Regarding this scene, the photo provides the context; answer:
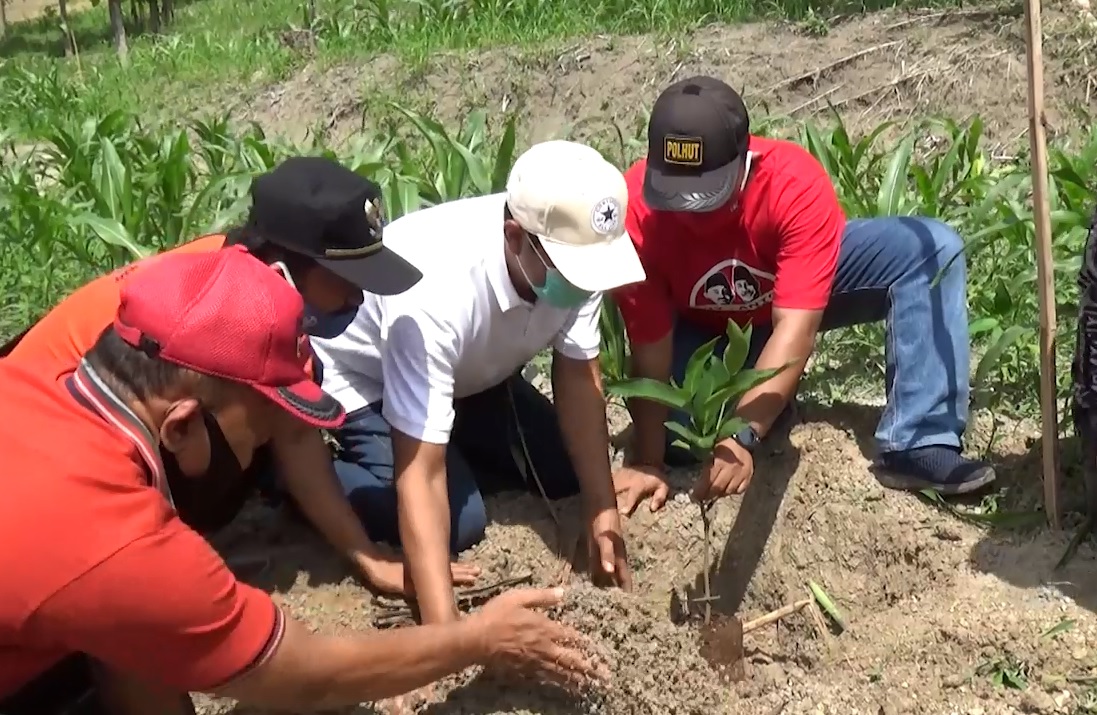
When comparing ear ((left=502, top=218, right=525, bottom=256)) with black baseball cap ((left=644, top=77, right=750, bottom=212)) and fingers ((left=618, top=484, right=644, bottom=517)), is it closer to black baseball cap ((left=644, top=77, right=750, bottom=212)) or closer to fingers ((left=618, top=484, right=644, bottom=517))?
black baseball cap ((left=644, top=77, right=750, bottom=212))

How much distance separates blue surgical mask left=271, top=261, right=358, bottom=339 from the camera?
1954 mm

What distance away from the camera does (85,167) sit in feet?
11.5

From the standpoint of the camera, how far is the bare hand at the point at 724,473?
6.72 ft

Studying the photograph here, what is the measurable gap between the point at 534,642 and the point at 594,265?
620 millimetres

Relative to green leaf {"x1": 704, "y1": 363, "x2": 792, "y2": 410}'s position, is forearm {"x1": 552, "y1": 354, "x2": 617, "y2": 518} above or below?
below

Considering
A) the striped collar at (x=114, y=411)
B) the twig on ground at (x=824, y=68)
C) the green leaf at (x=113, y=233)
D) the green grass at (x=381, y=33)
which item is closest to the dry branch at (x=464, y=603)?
the striped collar at (x=114, y=411)

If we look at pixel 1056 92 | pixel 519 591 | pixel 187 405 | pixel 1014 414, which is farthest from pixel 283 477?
pixel 1056 92

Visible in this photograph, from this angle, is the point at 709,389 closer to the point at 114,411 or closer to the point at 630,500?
the point at 630,500

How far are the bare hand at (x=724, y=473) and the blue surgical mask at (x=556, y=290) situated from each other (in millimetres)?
392

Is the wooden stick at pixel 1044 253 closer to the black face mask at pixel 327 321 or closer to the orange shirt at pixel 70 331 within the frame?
the black face mask at pixel 327 321

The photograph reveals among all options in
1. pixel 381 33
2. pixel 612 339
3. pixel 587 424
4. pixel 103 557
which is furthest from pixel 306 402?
pixel 381 33

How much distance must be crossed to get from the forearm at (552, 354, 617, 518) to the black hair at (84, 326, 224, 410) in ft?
3.17

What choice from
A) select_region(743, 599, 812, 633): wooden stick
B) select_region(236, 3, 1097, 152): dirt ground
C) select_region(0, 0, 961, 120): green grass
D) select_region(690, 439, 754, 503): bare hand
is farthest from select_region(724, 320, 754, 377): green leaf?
select_region(0, 0, 961, 120): green grass

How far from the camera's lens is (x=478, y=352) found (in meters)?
2.13
